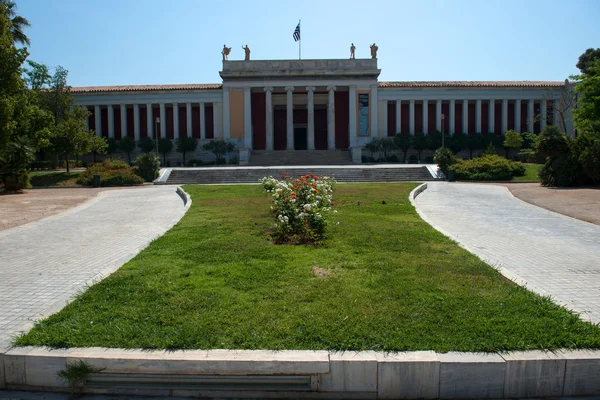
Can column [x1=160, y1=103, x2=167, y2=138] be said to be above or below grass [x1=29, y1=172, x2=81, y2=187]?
above

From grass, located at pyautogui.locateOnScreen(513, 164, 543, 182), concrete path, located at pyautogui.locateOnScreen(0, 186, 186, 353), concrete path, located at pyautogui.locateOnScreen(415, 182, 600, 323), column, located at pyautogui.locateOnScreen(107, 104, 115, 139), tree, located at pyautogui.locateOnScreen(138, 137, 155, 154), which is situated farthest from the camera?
column, located at pyautogui.locateOnScreen(107, 104, 115, 139)

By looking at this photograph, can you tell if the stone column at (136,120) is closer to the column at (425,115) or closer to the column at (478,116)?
the column at (425,115)

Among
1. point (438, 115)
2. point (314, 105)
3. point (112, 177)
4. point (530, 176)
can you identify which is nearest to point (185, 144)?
point (314, 105)

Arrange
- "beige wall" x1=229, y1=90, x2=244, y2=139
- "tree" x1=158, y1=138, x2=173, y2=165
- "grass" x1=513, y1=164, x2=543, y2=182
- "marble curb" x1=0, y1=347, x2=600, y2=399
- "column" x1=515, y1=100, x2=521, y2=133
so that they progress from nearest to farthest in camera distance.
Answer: "marble curb" x1=0, y1=347, x2=600, y2=399 → "grass" x1=513, y1=164, x2=543, y2=182 → "tree" x1=158, y1=138, x2=173, y2=165 → "beige wall" x1=229, y1=90, x2=244, y2=139 → "column" x1=515, y1=100, x2=521, y2=133

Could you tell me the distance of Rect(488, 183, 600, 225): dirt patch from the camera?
45.8 feet

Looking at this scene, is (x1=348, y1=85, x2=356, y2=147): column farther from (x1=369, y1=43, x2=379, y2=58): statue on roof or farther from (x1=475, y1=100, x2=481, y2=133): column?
(x1=475, y1=100, x2=481, y2=133): column

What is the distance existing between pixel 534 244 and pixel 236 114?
138 ft

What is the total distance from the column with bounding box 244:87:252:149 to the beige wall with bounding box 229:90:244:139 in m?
0.44

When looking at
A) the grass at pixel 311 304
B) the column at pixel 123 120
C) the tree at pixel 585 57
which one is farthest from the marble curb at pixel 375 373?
the tree at pixel 585 57

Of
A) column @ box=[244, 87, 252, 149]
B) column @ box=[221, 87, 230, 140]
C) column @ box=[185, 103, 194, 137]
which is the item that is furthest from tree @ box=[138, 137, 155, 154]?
column @ box=[244, 87, 252, 149]

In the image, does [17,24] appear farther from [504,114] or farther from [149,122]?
[504,114]

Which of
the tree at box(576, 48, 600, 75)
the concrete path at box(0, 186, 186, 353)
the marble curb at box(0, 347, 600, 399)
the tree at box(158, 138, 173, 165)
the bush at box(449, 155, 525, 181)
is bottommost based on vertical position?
the marble curb at box(0, 347, 600, 399)

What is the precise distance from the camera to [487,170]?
3048cm

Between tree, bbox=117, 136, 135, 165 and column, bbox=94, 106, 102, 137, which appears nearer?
tree, bbox=117, 136, 135, 165
